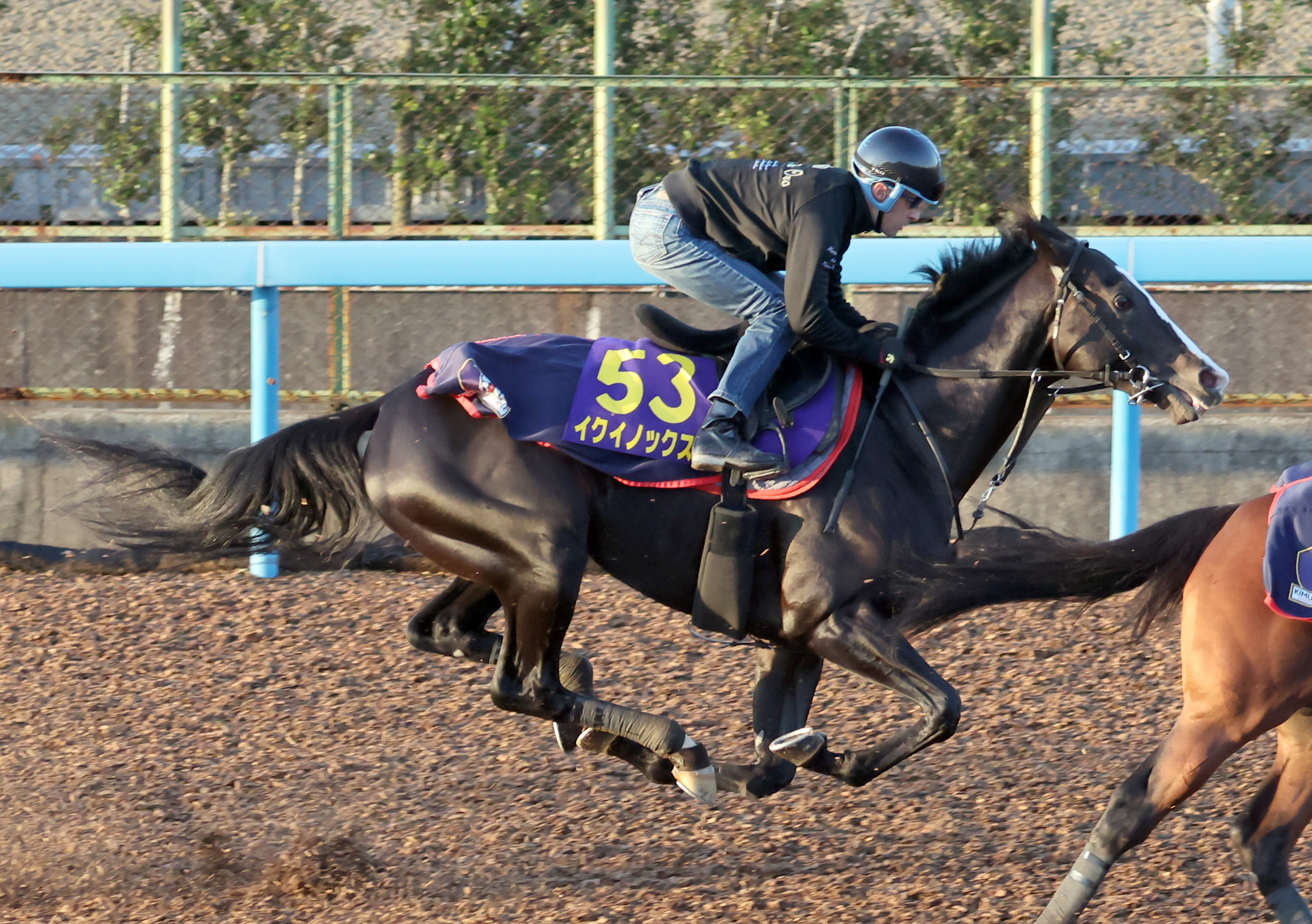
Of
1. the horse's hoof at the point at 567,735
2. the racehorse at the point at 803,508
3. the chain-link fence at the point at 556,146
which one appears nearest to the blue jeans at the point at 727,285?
the racehorse at the point at 803,508

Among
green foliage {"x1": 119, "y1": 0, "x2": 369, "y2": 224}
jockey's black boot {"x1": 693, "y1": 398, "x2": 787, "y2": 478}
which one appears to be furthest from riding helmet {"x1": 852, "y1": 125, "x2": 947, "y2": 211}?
green foliage {"x1": 119, "y1": 0, "x2": 369, "y2": 224}

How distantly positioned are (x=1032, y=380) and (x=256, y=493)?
82.9 inches

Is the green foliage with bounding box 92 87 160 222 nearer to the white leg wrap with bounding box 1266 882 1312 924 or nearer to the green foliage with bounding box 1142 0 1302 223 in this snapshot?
the green foliage with bounding box 1142 0 1302 223

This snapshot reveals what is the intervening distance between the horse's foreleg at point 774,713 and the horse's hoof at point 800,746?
A: 0.52ft

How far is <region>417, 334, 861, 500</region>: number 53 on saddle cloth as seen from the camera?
149 inches

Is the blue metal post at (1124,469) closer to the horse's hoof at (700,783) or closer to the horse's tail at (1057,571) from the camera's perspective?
the horse's tail at (1057,571)

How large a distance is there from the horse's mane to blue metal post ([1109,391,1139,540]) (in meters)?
2.09

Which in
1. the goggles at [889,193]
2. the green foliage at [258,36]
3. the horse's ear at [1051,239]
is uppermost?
the green foliage at [258,36]

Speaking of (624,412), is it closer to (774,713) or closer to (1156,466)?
(774,713)

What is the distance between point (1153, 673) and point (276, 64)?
16.9ft

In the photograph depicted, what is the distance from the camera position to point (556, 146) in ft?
22.0

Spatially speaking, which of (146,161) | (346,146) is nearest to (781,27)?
(346,146)

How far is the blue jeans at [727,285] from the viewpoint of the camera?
3779mm

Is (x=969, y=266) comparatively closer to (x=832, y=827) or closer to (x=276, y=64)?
(x=832, y=827)
